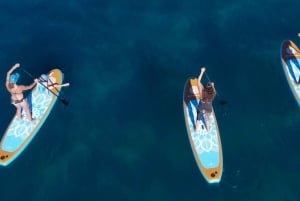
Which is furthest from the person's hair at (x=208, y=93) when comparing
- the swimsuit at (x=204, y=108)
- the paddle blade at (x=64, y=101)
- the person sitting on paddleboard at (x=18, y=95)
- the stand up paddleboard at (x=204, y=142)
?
the person sitting on paddleboard at (x=18, y=95)

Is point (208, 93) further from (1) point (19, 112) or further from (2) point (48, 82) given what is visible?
(1) point (19, 112)

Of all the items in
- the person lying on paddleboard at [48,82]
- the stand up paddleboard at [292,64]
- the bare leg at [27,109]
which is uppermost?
the person lying on paddleboard at [48,82]

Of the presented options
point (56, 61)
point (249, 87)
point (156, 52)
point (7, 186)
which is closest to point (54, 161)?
point (7, 186)

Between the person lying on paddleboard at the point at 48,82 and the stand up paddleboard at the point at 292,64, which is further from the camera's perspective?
the stand up paddleboard at the point at 292,64

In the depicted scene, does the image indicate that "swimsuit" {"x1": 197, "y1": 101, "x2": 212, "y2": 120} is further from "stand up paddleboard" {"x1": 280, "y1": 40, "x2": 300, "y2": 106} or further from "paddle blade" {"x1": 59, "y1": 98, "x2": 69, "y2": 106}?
"paddle blade" {"x1": 59, "y1": 98, "x2": 69, "y2": 106}

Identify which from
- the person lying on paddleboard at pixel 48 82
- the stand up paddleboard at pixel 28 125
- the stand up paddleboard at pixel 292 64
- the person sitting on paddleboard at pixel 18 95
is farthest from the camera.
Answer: the stand up paddleboard at pixel 292 64

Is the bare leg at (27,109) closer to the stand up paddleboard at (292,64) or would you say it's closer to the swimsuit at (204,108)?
the swimsuit at (204,108)
